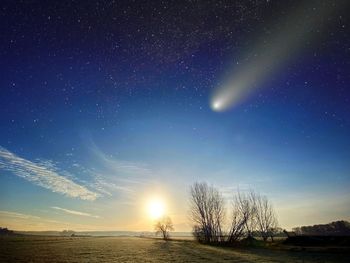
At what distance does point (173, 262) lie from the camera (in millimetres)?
24922

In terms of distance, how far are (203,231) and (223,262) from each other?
169 feet

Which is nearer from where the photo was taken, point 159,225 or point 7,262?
point 7,262

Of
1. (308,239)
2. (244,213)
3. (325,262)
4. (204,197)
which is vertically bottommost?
(325,262)

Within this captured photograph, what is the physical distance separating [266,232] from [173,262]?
197ft

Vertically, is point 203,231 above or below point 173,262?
above

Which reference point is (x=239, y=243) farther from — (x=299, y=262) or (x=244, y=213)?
(x=299, y=262)

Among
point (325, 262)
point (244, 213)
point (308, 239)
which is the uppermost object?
point (244, 213)

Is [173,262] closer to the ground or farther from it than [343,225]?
closer to the ground

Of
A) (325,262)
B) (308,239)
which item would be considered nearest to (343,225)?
(308,239)

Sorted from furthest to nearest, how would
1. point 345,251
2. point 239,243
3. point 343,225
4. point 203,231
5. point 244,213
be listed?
point 343,225 < point 203,231 < point 244,213 < point 239,243 < point 345,251

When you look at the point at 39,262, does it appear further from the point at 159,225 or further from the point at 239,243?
the point at 159,225

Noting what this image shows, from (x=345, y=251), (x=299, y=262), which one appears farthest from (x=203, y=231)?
(x=299, y=262)

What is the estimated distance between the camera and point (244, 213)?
62906mm

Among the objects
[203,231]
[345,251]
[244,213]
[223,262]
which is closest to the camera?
[223,262]
